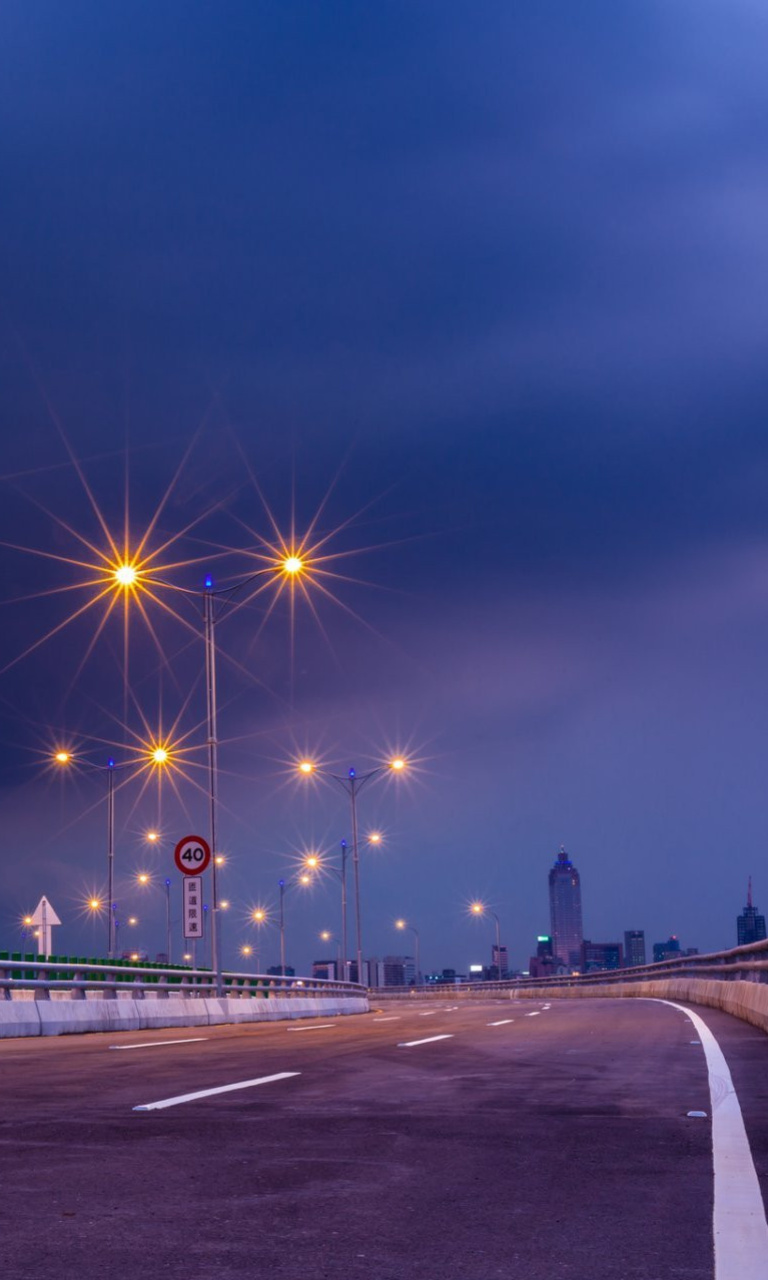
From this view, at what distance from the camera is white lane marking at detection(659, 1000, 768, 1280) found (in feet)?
14.9

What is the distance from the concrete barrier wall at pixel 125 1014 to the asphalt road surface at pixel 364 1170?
28.7 feet

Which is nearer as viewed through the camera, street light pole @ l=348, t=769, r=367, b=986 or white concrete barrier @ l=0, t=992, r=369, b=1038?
white concrete barrier @ l=0, t=992, r=369, b=1038

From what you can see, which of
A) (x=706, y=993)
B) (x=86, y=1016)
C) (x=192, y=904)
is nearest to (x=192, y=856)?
(x=192, y=904)

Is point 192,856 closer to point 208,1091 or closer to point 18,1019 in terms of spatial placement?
point 18,1019

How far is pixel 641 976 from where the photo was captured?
187ft

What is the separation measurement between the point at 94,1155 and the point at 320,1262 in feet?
7.78

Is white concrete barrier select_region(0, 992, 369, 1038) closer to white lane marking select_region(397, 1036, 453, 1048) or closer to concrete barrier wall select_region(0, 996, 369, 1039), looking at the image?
concrete barrier wall select_region(0, 996, 369, 1039)

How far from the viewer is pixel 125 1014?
23641 millimetres

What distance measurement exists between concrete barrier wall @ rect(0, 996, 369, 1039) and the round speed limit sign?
101 inches

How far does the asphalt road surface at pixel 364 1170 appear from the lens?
4609 millimetres

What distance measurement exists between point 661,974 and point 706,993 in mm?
18919

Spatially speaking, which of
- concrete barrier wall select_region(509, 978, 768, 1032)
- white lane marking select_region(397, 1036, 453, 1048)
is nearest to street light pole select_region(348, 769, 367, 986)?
concrete barrier wall select_region(509, 978, 768, 1032)

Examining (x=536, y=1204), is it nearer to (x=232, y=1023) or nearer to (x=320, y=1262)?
(x=320, y=1262)

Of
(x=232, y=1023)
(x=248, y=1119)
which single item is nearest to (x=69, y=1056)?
(x=248, y=1119)
